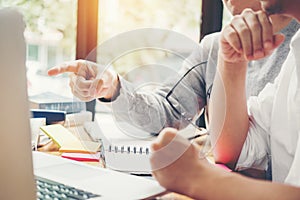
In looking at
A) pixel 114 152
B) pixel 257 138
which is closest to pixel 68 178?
pixel 114 152

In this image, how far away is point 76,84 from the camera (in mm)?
846

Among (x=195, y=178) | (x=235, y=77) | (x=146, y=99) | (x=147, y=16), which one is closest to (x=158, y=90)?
(x=146, y=99)

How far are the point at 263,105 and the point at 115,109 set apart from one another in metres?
0.29

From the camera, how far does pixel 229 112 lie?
82 centimetres

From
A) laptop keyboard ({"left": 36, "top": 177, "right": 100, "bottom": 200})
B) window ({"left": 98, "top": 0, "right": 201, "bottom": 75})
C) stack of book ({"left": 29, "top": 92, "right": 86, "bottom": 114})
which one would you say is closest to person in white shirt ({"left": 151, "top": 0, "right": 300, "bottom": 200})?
laptop keyboard ({"left": 36, "top": 177, "right": 100, "bottom": 200})

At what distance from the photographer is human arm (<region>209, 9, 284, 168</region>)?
688 millimetres

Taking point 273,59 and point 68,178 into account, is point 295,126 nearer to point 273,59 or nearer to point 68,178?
point 273,59

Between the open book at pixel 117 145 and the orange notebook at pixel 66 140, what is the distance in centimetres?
4

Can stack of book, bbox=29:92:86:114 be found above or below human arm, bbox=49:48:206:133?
below

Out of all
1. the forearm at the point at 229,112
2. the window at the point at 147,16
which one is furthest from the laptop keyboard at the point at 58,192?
the window at the point at 147,16

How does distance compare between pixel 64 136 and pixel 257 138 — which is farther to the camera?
pixel 64 136

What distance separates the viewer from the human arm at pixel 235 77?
27.1 inches

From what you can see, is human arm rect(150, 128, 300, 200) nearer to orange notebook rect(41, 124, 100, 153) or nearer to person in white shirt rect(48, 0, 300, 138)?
person in white shirt rect(48, 0, 300, 138)

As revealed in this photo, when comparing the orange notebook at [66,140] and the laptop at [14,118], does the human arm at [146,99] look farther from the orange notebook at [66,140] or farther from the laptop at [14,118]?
the laptop at [14,118]
